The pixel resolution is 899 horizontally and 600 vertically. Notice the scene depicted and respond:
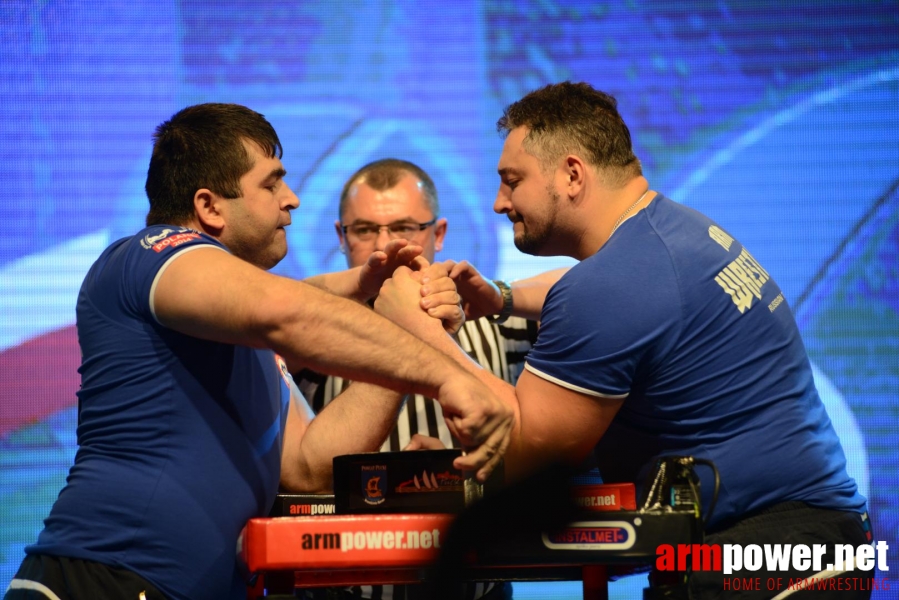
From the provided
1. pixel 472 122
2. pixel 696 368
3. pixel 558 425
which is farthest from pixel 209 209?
pixel 472 122

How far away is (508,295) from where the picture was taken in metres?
2.89

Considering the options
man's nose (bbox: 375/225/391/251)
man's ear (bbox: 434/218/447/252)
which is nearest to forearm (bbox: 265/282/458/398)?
man's nose (bbox: 375/225/391/251)

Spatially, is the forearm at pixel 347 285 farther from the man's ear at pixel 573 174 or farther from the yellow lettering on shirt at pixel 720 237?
the yellow lettering on shirt at pixel 720 237

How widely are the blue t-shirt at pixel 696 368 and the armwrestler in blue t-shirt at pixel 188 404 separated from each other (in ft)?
1.10

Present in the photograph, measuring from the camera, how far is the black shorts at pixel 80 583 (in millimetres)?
1707

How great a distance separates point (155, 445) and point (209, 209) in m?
0.59

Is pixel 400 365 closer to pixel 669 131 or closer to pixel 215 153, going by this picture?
pixel 215 153

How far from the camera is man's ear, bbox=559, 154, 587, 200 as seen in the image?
235 centimetres

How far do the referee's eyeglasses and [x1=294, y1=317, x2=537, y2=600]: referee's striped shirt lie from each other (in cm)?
36

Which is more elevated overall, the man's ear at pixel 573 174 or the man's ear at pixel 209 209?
the man's ear at pixel 573 174

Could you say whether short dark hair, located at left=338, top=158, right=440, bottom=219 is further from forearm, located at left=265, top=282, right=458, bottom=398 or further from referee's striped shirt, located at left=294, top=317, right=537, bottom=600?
forearm, located at left=265, top=282, right=458, bottom=398

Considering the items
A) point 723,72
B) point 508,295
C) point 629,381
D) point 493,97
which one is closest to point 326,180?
point 493,97

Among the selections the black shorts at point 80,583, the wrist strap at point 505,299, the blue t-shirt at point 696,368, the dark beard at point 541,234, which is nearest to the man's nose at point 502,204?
the dark beard at point 541,234

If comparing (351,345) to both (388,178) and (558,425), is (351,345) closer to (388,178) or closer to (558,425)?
(558,425)
